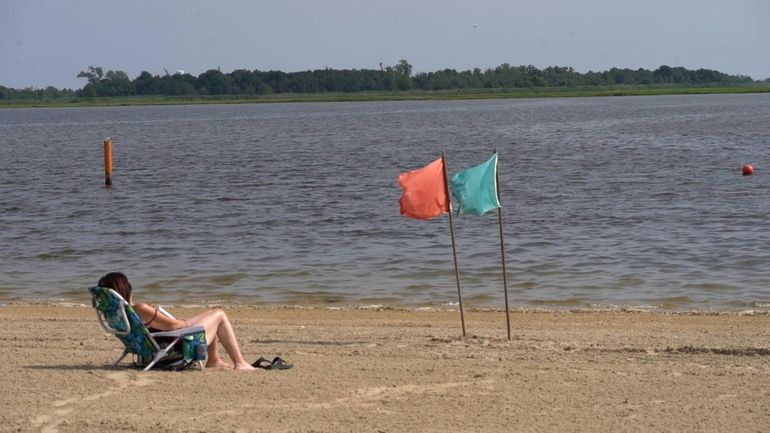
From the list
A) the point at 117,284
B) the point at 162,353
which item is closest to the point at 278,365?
the point at 162,353

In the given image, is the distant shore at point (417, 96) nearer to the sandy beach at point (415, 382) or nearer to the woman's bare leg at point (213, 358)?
the sandy beach at point (415, 382)

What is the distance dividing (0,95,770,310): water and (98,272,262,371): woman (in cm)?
574

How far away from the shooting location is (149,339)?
1016cm

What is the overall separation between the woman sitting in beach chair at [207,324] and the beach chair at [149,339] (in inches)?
2.5

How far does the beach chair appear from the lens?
398 inches

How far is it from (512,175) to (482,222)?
1466 centimetres

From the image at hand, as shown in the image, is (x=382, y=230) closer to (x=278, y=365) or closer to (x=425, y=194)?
(x=425, y=194)

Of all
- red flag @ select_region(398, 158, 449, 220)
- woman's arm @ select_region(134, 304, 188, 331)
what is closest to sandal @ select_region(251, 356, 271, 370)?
woman's arm @ select_region(134, 304, 188, 331)

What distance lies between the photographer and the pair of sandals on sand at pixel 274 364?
1034 centimetres

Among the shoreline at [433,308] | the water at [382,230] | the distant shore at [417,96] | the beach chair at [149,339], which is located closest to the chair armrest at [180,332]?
the beach chair at [149,339]

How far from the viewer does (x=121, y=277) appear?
33.7 ft

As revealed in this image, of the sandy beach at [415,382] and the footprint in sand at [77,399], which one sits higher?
the footprint in sand at [77,399]

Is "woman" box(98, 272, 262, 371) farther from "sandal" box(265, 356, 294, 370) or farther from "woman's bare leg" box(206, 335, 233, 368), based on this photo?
"sandal" box(265, 356, 294, 370)

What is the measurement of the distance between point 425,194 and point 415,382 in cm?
278
